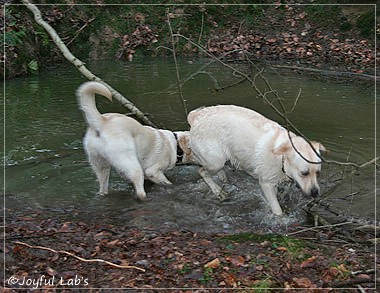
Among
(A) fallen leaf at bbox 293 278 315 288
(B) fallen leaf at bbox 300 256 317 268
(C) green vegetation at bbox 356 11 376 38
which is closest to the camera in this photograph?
(A) fallen leaf at bbox 293 278 315 288

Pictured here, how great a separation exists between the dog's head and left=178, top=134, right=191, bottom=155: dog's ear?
1.68 meters

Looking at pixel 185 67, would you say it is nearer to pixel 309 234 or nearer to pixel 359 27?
pixel 359 27

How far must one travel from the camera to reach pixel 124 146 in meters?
6.47

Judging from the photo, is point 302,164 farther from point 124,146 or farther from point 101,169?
point 101,169

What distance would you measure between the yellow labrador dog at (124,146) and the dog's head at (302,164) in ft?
5.73

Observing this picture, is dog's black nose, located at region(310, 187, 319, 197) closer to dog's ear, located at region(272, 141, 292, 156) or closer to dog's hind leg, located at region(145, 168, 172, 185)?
dog's ear, located at region(272, 141, 292, 156)

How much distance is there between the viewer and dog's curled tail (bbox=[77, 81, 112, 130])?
6.12m

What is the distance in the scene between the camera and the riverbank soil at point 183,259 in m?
4.33

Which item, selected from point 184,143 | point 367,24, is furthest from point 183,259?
point 367,24

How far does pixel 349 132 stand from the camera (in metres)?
9.13

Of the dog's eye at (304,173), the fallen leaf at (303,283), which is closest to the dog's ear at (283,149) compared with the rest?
the dog's eye at (304,173)

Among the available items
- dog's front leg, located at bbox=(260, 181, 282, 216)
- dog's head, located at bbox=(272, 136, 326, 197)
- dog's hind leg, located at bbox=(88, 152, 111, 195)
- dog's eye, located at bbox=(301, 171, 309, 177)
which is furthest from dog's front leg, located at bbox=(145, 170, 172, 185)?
dog's eye, located at bbox=(301, 171, 309, 177)

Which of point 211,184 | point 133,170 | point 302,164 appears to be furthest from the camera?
point 211,184

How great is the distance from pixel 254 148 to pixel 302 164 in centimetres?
67
